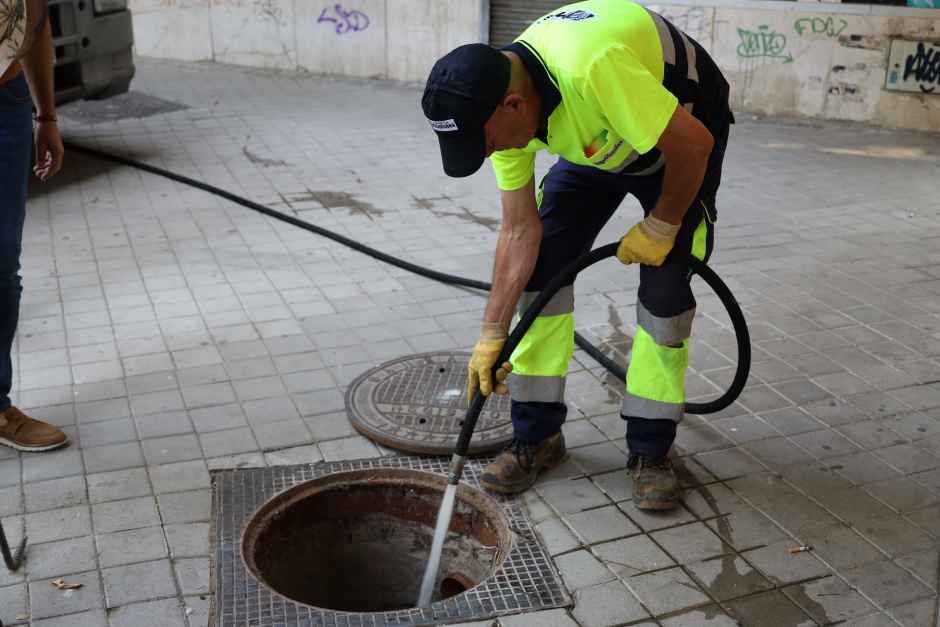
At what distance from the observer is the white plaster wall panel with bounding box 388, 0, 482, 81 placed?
10102 mm

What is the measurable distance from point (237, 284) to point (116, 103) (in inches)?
186

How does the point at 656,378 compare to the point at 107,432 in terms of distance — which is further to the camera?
the point at 107,432

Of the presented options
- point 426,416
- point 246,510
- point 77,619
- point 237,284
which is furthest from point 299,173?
point 77,619

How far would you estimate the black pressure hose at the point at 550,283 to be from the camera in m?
3.07

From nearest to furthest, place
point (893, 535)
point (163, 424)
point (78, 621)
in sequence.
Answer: point (78, 621), point (893, 535), point (163, 424)

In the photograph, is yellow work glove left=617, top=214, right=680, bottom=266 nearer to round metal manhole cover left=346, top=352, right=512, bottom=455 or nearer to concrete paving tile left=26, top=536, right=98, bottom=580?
round metal manhole cover left=346, top=352, right=512, bottom=455

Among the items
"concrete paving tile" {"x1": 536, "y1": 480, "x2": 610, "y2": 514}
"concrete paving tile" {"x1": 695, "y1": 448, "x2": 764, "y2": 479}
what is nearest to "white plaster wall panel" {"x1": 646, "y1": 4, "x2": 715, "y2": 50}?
"concrete paving tile" {"x1": 695, "y1": 448, "x2": 764, "y2": 479}

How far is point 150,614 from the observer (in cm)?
275

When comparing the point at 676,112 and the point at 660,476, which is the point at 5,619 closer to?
the point at 660,476

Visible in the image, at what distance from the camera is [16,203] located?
3.43m

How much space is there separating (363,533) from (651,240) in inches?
57.0

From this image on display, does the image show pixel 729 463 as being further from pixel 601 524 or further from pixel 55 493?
pixel 55 493

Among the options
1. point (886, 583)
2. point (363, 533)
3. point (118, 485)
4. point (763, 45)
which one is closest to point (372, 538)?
point (363, 533)

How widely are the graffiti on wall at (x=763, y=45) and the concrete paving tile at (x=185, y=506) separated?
7.30 metres
